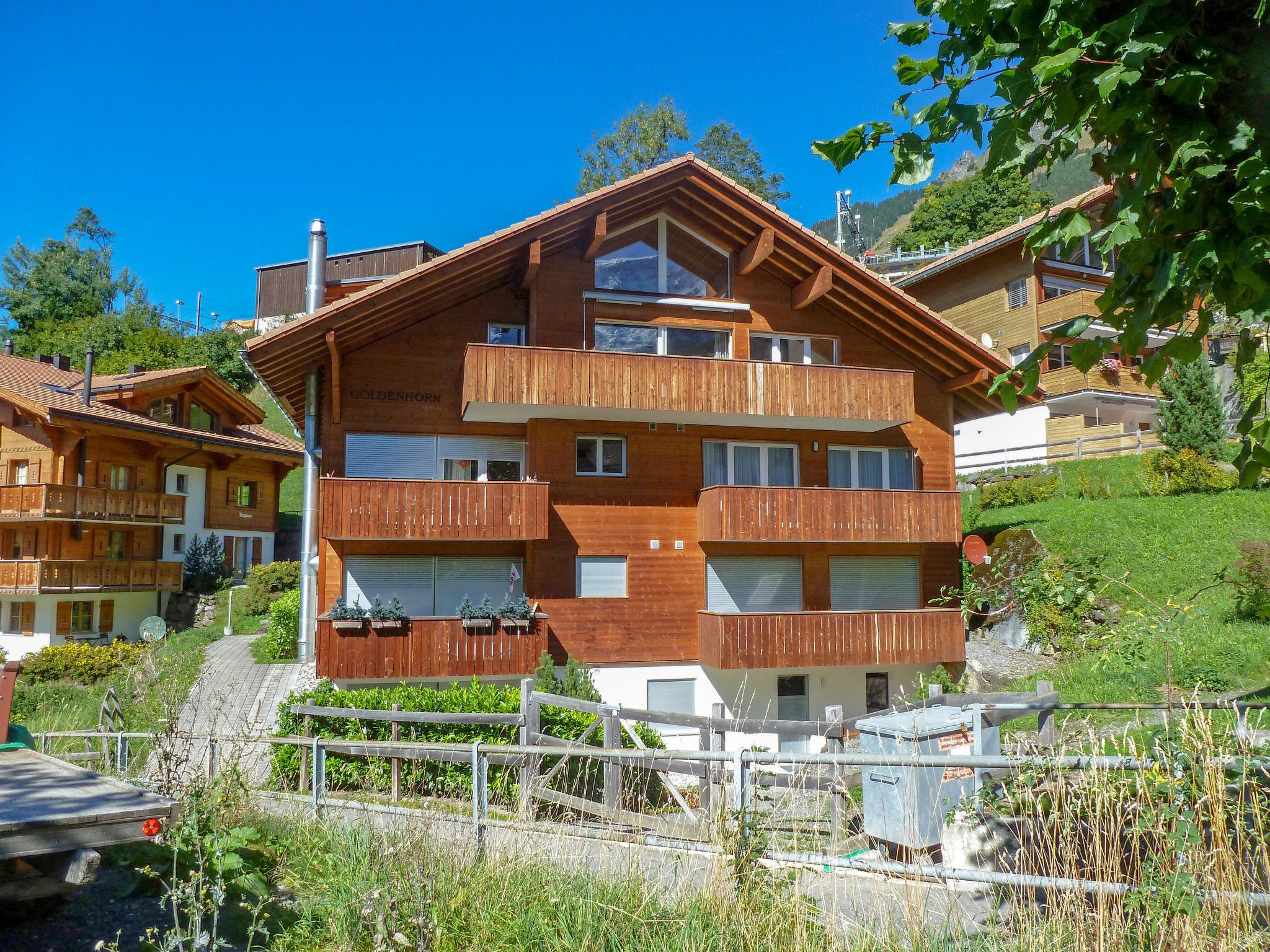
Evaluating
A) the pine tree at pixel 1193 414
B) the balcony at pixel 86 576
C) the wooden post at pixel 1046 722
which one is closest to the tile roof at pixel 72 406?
the balcony at pixel 86 576

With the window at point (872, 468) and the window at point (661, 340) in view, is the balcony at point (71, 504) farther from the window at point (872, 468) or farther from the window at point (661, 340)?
the window at point (872, 468)

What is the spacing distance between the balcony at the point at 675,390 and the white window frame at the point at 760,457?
1.55 feet

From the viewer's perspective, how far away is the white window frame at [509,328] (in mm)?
20641

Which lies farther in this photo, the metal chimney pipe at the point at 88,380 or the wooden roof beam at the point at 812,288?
the metal chimney pipe at the point at 88,380

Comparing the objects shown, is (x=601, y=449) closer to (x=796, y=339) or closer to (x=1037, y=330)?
(x=796, y=339)

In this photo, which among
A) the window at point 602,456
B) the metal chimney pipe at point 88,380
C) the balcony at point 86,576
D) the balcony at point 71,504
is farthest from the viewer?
the metal chimney pipe at point 88,380

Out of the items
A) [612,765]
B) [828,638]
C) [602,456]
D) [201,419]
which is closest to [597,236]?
[602,456]

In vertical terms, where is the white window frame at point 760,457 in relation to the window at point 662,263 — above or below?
below

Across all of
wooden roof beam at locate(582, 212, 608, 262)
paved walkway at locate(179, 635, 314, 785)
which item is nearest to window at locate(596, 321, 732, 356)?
wooden roof beam at locate(582, 212, 608, 262)

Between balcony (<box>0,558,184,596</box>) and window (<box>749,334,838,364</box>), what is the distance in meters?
23.1

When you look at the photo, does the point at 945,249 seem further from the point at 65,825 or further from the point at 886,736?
the point at 65,825

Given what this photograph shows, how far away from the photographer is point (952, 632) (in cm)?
2072

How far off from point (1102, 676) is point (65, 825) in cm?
1546

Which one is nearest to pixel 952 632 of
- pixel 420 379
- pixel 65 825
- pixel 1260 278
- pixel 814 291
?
pixel 814 291
